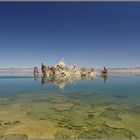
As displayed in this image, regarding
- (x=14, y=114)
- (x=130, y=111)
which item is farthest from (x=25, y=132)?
(x=130, y=111)

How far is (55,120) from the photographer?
6387mm

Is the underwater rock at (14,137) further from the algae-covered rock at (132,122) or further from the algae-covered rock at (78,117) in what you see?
the algae-covered rock at (132,122)

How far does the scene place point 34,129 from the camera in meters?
5.51

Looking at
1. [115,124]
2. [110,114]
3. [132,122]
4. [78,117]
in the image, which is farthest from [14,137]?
[110,114]

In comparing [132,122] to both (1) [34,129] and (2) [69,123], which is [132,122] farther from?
(1) [34,129]

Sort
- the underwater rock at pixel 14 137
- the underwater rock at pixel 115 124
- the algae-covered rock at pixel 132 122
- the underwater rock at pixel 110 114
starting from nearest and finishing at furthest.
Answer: the underwater rock at pixel 14 137, the algae-covered rock at pixel 132 122, the underwater rock at pixel 115 124, the underwater rock at pixel 110 114

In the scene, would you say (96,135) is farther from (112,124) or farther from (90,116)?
(90,116)

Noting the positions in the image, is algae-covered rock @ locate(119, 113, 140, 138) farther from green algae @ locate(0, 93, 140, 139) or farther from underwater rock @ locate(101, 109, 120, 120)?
underwater rock @ locate(101, 109, 120, 120)

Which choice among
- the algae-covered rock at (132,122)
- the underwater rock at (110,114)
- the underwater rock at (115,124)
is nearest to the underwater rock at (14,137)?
the underwater rock at (115,124)

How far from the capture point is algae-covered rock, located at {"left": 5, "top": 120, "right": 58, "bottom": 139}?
Result: 512 cm

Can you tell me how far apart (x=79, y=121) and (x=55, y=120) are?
0.63 m

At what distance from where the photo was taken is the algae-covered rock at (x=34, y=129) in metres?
5.12

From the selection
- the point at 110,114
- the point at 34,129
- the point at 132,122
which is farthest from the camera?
the point at 110,114

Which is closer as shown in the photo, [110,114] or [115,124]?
[115,124]
